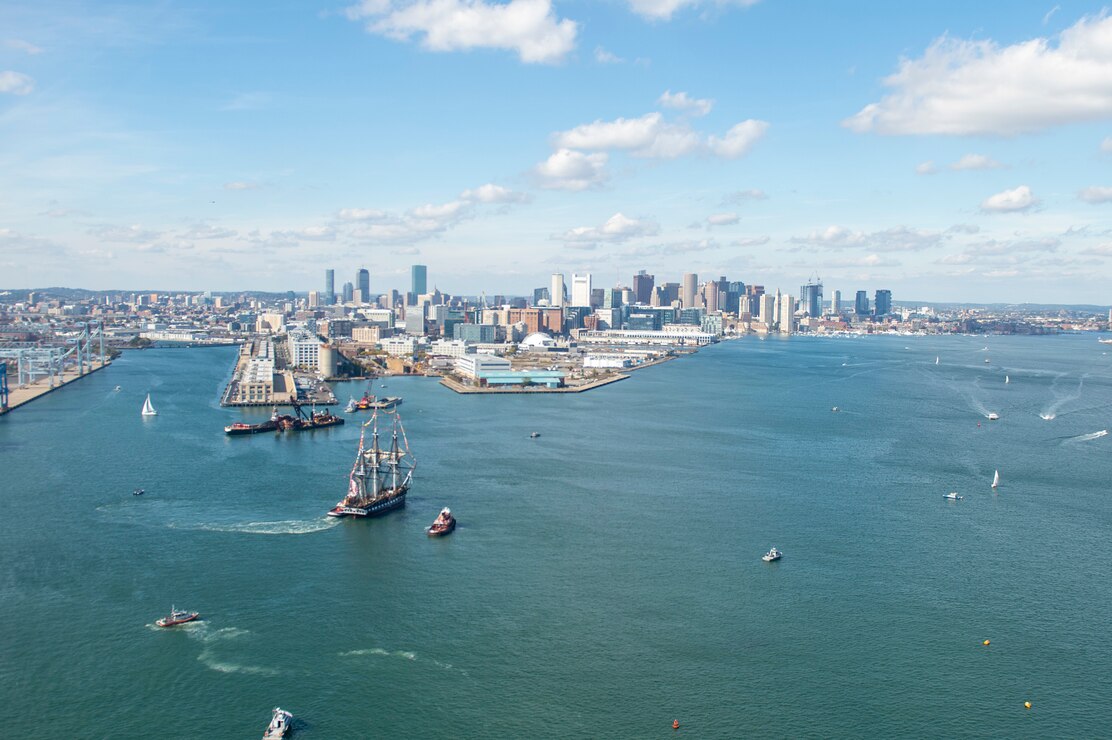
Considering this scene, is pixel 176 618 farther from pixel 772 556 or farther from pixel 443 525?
pixel 772 556

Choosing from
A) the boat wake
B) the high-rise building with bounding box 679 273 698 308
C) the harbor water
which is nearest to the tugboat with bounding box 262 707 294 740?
the harbor water

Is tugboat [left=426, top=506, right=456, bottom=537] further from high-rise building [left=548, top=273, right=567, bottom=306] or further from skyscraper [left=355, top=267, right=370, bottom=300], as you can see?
skyscraper [left=355, top=267, right=370, bottom=300]

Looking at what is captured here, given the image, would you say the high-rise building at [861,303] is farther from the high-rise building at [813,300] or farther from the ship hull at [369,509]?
the ship hull at [369,509]

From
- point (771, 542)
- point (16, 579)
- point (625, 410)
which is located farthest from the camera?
point (625, 410)

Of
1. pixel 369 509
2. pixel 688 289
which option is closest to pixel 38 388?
pixel 369 509

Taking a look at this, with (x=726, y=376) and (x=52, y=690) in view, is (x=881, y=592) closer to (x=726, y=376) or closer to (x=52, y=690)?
(x=52, y=690)

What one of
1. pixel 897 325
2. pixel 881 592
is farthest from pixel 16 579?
pixel 897 325
